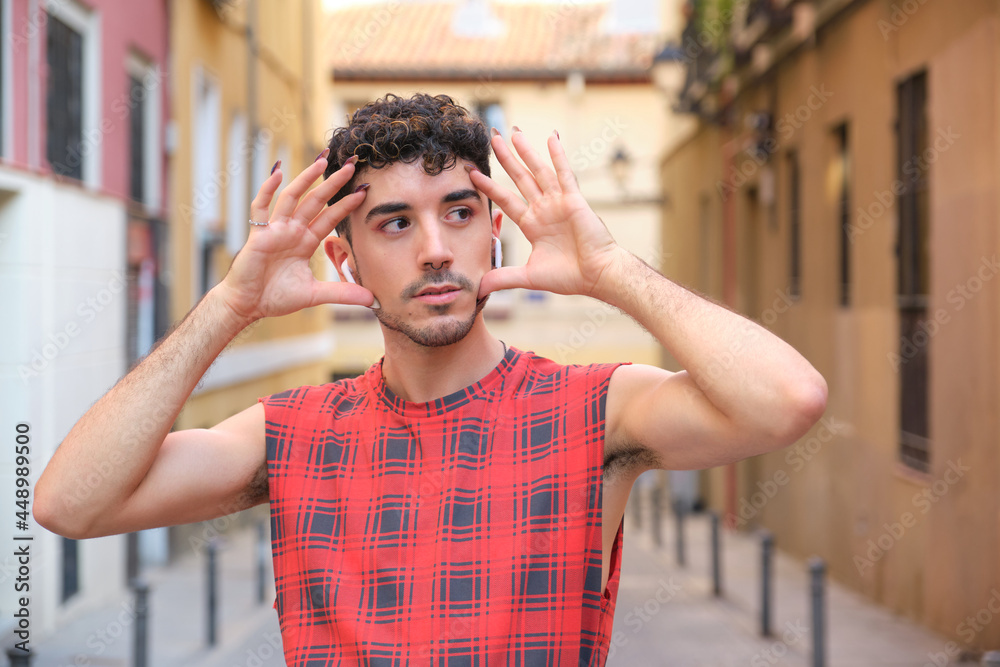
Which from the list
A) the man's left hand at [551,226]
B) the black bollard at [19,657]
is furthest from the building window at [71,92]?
the man's left hand at [551,226]

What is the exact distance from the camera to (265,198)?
98.6 inches

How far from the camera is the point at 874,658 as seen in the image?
25.8 ft

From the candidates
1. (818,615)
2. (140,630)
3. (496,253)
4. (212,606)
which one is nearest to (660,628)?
(818,615)

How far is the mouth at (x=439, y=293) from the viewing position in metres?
2.52

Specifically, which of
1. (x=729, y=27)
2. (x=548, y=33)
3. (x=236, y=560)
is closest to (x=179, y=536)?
(x=236, y=560)

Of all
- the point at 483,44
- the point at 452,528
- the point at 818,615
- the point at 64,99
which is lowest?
the point at 818,615

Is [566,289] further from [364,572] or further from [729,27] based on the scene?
[729,27]

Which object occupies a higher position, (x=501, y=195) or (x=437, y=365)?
(x=501, y=195)

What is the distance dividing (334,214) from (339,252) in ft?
0.87

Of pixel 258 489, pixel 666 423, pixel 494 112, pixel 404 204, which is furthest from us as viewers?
pixel 494 112

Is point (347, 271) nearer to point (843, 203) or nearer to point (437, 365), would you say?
point (437, 365)

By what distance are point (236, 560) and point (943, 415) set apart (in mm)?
8753

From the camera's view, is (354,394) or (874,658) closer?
(354,394)

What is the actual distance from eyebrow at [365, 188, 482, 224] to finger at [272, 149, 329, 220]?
0.17 m
